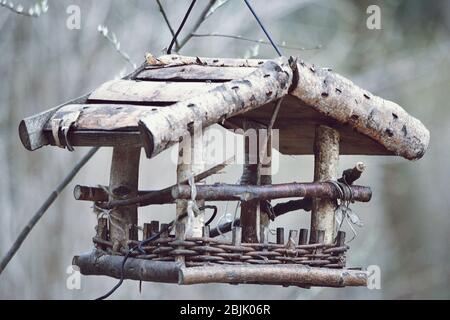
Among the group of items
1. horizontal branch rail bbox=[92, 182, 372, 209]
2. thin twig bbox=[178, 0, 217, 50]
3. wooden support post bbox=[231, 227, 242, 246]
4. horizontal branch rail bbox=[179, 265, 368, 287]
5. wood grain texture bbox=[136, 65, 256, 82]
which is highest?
thin twig bbox=[178, 0, 217, 50]

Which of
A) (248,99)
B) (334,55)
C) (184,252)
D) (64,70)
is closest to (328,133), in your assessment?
(248,99)

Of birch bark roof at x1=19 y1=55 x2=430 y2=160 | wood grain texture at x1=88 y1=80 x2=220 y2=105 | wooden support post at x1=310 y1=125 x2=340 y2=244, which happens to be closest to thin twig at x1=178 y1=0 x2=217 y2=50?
birch bark roof at x1=19 y1=55 x2=430 y2=160

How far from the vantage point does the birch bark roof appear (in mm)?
2500

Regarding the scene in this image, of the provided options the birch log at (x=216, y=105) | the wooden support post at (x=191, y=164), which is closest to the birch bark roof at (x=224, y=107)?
the birch log at (x=216, y=105)

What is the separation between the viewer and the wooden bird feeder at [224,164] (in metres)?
2.54

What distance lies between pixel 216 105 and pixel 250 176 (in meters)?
0.44

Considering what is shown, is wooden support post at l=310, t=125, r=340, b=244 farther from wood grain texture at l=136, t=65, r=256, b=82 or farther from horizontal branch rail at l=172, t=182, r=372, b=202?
wood grain texture at l=136, t=65, r=256, b=82

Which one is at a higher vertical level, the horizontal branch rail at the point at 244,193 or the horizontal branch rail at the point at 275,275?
the horizontal branch rail at the point at 244,193

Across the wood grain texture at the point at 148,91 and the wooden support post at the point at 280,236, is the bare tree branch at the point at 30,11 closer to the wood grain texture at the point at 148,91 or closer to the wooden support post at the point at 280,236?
the wood grain texture at the point at 148,91

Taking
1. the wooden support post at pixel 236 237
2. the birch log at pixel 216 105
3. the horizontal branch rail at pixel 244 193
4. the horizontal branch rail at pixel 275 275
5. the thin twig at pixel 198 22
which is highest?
the thin twig at pixel 198 22

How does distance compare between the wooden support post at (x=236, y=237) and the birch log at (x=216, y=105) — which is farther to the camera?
the wooden support post at (x=236, y=237)

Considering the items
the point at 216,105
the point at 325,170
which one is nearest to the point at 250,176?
the point at 325,170
